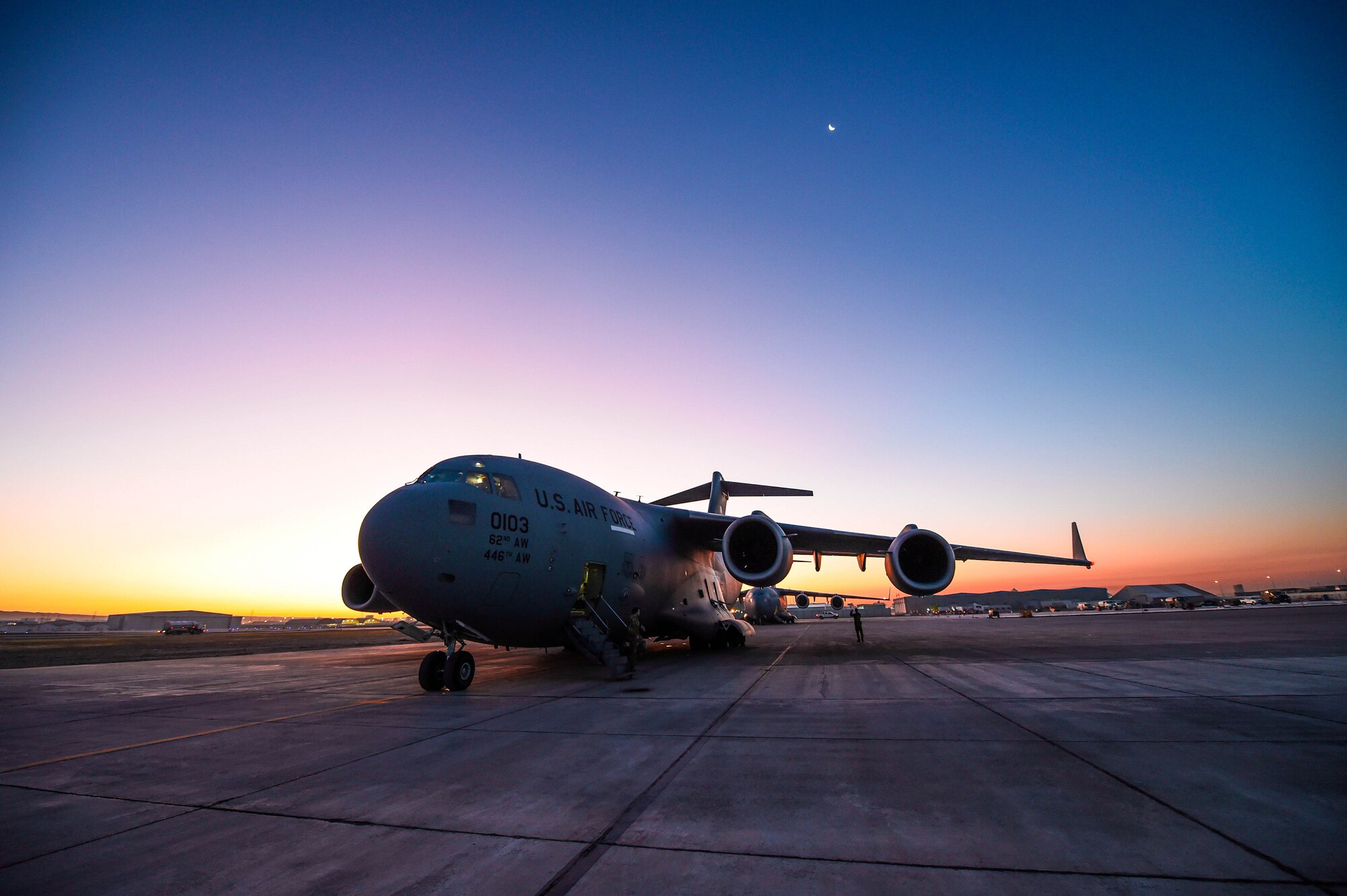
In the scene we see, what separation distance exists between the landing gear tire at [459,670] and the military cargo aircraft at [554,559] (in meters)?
0.02

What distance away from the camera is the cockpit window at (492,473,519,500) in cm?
935

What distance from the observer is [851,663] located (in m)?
11.6

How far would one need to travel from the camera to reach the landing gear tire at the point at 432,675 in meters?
8.66

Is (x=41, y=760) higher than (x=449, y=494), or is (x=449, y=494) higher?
(x=449, y=494)

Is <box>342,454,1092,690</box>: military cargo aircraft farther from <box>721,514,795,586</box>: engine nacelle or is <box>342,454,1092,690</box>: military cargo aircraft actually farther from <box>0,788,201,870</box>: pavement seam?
<box>0,788,201,870</box>: pavement seam

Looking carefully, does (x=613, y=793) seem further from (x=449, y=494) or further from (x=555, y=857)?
(x=449, y=494)

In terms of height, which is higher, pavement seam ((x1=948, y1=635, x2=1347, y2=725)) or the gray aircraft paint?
the gray aircraft paint

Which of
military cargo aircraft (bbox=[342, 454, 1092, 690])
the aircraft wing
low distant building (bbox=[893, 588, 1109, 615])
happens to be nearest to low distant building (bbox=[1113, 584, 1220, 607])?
low distant building (bbox=[893, 588, 1109, 615])

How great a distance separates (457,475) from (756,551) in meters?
7.10

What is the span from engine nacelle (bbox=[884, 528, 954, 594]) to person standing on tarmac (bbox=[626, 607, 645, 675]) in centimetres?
567

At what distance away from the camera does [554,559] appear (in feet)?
32.5

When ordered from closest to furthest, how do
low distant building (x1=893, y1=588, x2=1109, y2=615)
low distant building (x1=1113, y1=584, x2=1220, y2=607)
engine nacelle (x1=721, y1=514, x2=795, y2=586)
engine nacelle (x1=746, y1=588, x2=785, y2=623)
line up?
engine nacelle (x1=721, y1=514, x2=795, y2=586) < engine nacelle (x1=746, y1=588, x2=785, y2=623) < low distant building (x1=1113, y1=584, x2=1220, y2=607) < low distant building (x1=893, y1=588, x2=1109, y2=615)

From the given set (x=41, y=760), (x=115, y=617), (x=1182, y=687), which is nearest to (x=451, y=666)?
(x=41, y=760)

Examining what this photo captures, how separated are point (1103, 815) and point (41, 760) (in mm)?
7483
